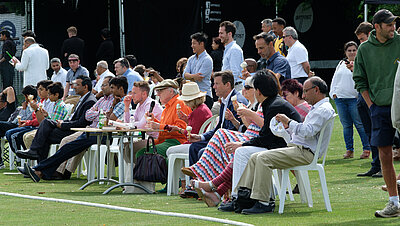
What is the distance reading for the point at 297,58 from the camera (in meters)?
10.8

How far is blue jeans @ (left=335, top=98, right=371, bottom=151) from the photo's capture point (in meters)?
11.1

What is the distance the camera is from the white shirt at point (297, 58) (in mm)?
10836

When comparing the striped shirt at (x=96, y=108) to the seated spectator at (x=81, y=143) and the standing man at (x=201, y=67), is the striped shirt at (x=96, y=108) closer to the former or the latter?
the seated spectator at (x=81, y=143)

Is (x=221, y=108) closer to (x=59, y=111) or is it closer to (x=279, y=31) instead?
(x=279, y=31)

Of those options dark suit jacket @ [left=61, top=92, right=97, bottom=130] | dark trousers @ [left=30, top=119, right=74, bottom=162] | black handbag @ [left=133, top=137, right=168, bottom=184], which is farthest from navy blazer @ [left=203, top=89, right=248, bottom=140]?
dark trousers @ [left=30, top=119, right=74, bottom=162]

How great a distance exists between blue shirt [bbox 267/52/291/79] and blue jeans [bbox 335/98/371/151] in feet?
6.46

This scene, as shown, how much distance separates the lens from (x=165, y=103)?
30.8 feet

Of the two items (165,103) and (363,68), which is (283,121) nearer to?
(363,68)

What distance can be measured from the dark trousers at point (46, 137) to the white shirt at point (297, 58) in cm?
328

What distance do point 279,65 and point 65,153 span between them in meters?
3.17

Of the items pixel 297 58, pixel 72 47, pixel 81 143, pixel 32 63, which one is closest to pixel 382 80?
pixel 297 58

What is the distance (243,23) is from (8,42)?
288 inches

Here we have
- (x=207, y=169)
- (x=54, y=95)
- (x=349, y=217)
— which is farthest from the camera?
(x=54, y=95)

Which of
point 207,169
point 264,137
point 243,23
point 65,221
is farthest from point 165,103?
point 243,23
